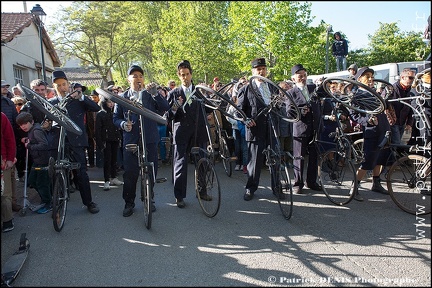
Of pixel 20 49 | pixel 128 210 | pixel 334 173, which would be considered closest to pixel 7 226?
pixel 128 210

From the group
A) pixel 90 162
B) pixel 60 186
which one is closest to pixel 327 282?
pixel 60 186

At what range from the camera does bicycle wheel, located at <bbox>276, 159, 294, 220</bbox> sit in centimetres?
429

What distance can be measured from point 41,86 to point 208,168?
135 inches

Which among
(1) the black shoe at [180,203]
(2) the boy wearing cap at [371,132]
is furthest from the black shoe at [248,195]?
(2) the boy wearing cap at [371,132]

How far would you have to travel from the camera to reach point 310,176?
5.61 metres

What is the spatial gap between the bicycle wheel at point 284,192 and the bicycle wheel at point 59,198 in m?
2.90

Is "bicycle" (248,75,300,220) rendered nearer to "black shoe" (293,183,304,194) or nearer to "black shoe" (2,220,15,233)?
"black shoe" (293,183,304,194)

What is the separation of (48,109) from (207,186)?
2.38 m

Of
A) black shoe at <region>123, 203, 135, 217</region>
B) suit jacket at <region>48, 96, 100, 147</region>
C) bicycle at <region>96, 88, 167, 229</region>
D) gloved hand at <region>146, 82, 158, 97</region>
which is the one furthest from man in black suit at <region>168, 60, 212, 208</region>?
suit jacket at <region>48, 96, 100, 147</region>

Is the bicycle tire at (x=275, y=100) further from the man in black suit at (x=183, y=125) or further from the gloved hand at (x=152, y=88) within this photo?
the gloved hand at (x=152, y=88)

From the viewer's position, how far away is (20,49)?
1484cm

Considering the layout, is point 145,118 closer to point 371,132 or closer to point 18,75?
point 371,132

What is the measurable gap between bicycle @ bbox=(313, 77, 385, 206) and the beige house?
12272 mm

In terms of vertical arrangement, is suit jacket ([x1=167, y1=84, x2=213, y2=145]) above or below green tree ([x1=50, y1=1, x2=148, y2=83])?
below
